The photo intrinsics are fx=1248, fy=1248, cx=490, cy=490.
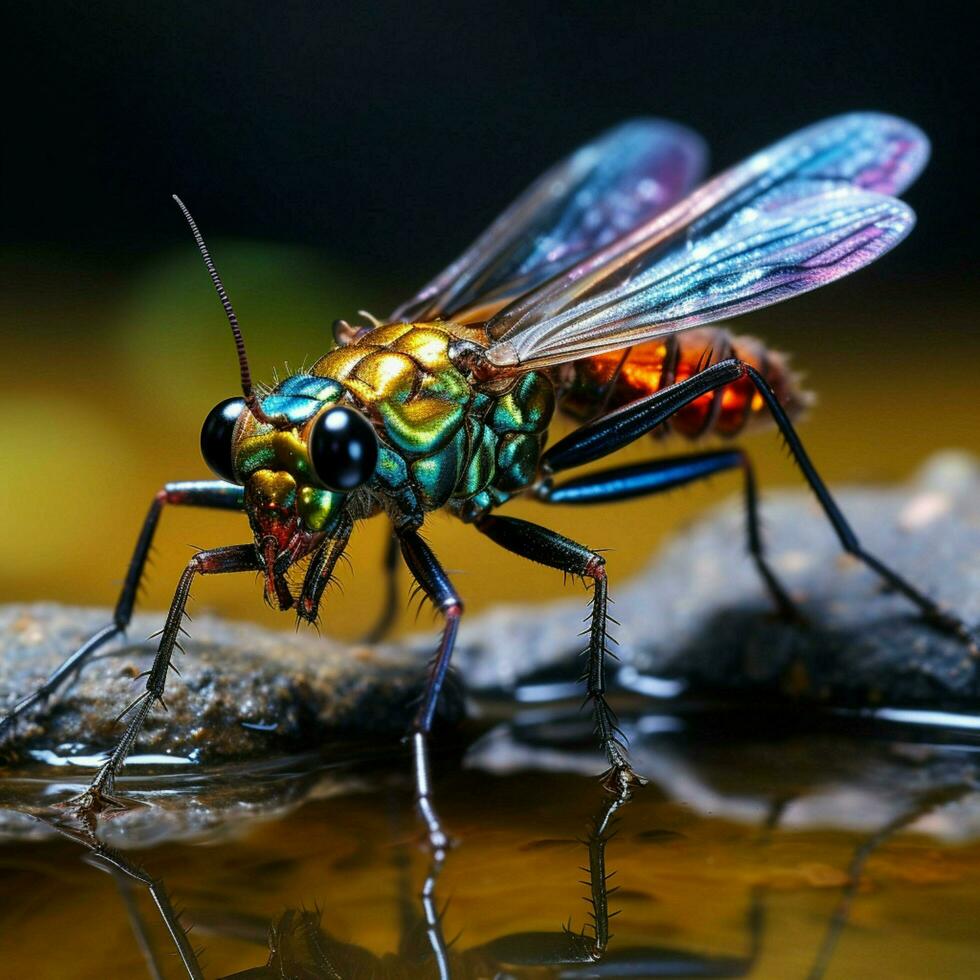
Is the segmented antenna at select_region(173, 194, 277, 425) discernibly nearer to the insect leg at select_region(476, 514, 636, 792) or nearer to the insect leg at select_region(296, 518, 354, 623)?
the insect leg at select_region(296, 518, 354, 623)

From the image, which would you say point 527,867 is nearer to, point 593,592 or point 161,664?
point 593,592

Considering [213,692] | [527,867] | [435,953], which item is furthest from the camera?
[213,692]

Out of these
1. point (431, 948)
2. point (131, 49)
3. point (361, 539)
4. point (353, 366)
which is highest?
point (131, 49)

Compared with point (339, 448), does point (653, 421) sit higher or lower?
lower

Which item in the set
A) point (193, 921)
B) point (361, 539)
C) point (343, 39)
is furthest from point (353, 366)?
point (343, 39)

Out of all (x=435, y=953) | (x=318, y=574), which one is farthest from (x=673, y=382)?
(x=435, y=953)

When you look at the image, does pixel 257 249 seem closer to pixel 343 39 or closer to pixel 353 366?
pixel 343 39
